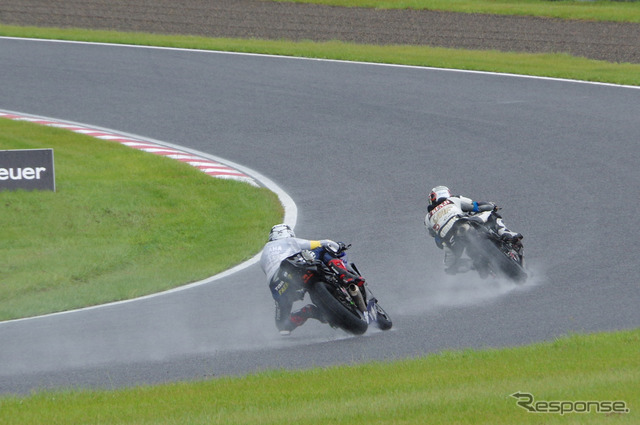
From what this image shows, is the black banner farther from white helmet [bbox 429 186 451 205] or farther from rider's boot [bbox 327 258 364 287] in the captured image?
rider's boot [bbox 327 258 364 287]

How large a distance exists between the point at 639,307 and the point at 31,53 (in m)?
20.7

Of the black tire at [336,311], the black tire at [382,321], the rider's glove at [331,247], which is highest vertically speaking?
the rider's glove at [331,247]

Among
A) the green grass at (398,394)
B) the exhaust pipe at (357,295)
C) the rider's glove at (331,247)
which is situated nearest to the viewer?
the green grass at (398,394)

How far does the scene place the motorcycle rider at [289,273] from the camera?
9.75 meters

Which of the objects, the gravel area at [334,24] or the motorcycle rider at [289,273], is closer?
the motorcycle rider at [289,273]

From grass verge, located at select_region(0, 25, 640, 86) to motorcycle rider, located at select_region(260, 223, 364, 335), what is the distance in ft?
45.7

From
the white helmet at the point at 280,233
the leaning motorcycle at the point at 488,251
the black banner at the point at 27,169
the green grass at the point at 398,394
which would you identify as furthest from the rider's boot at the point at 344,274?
the black banner at the point at 27,169

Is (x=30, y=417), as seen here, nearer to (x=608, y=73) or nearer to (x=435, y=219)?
(x=435, y=219)

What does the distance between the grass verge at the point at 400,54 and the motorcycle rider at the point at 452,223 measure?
38.4 feet

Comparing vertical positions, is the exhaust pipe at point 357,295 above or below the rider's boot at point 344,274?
below

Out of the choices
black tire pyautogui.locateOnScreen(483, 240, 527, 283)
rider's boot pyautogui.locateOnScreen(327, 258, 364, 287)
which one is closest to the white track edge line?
rider's boot pyautogui.locateOnScreen(327, 258, 364, 287)

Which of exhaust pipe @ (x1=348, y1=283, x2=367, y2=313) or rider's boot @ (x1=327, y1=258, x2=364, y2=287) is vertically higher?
rider's boot @ (x1=327, y1=258, x2=364, y2=287)

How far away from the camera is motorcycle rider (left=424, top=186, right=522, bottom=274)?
448 inches

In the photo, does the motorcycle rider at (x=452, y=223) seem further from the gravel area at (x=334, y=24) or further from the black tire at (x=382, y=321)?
the gravel area at (x=334, y=24)
